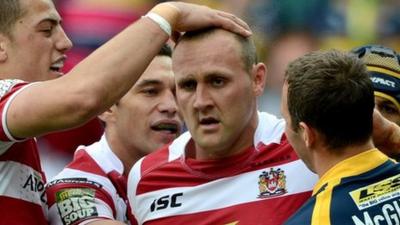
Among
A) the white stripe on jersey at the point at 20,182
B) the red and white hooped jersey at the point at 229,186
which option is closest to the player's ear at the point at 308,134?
the red and white hooped jersey at the point at 229,186

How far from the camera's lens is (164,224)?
15.9 ft

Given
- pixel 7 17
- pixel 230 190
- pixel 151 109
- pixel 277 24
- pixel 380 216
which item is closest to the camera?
pixel 380 216

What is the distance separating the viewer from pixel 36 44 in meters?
4.72

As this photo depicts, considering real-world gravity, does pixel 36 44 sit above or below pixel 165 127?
above

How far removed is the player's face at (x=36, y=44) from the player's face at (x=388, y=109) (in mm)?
1414

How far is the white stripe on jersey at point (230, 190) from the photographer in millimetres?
4738

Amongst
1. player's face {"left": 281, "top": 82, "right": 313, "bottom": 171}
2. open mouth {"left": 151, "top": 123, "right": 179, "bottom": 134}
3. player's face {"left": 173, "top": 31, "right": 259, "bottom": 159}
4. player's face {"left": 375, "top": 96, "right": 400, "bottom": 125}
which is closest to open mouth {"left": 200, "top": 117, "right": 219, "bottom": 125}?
player's face {"left": 173, "top": 31, "right": 259, "bottom": 159}

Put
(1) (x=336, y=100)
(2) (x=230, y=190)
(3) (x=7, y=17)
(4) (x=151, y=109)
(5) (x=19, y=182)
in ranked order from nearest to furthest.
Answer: (1) (x=336, y=100)
(5) (x=19, y=182)
(3) (x=7, y=17)
(2) (x=230, y=190)
(4) (x=151, y=109)

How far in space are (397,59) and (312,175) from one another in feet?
2.81

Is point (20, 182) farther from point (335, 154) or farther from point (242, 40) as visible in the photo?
point (335, 154)

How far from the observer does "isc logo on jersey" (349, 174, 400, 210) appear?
13.2 ft

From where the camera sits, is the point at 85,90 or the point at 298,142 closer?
the point at 85,90

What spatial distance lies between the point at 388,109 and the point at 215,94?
33.8 inches

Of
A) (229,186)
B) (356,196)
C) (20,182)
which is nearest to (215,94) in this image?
(229,186)
